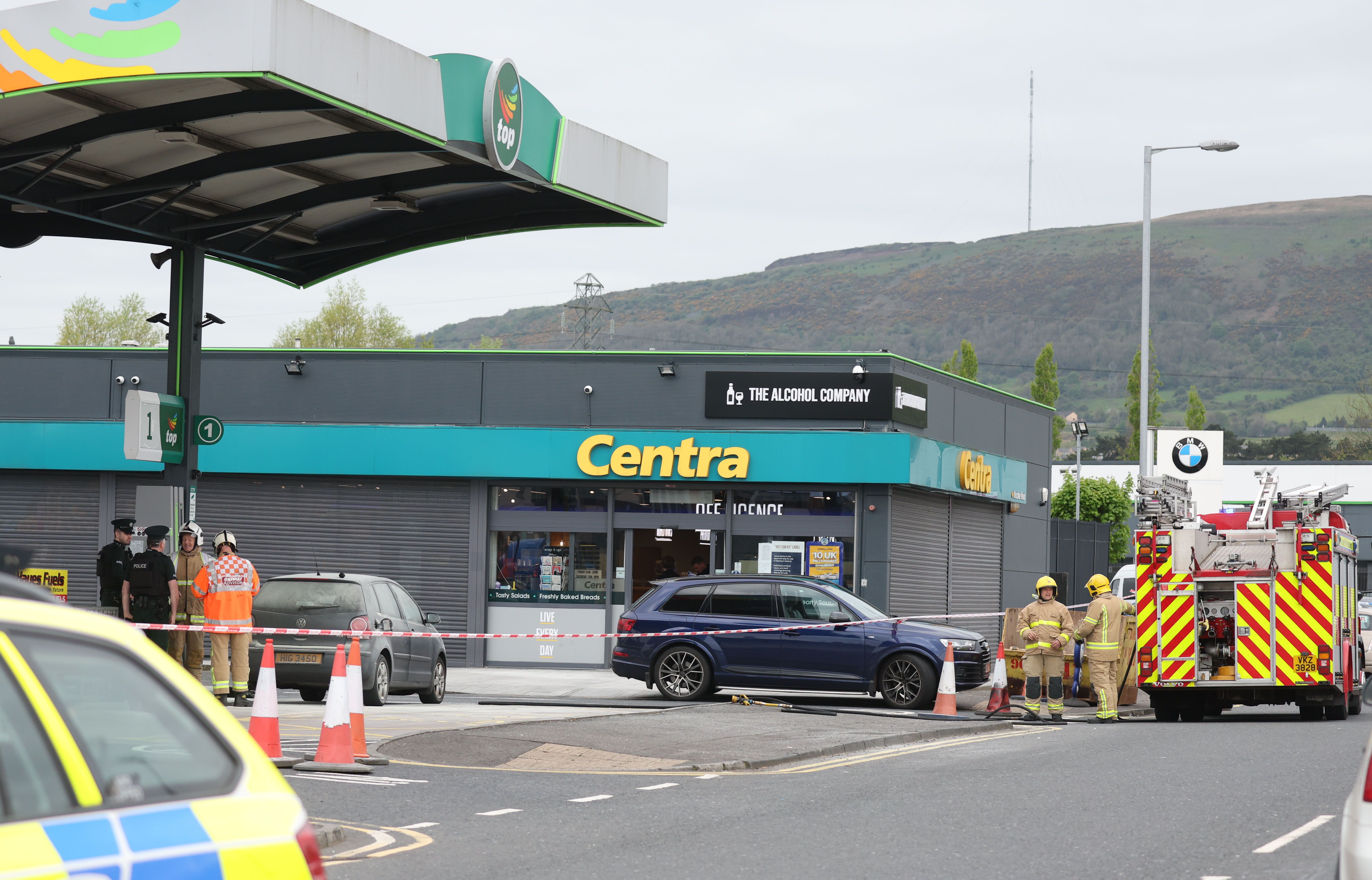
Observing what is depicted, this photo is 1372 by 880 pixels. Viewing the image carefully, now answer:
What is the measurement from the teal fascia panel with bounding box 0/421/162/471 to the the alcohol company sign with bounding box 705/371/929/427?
9355 millimetres

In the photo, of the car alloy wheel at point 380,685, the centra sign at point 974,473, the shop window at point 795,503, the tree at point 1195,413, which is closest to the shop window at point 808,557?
the shop window at point 795,503

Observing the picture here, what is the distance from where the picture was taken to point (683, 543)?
2617cm

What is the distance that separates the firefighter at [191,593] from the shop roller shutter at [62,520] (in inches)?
398

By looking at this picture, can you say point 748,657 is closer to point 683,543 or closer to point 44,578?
point 683,543

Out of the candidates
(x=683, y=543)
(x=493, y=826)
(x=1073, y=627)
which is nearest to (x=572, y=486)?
(x=683, y=543)

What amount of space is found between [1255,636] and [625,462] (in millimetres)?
10803

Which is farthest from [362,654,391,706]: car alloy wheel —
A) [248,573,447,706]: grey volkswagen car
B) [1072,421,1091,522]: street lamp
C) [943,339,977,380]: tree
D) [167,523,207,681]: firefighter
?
[943,339,977,380]: tree

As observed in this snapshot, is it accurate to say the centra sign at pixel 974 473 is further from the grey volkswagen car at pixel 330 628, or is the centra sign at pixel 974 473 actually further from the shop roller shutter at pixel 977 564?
the grey volkswagen car at pixel 330 628

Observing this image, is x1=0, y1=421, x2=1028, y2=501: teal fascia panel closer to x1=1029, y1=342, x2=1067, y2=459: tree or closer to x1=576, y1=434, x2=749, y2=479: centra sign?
x1=576, y1=434, x2=749, y2=479: centra sign

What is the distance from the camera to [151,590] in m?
16.4

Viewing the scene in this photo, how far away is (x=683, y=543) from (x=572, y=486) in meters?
2.04

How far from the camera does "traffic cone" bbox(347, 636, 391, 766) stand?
38.7 ft

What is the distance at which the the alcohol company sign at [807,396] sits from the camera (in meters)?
25.7

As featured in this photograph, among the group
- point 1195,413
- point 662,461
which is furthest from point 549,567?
point 1195,413
